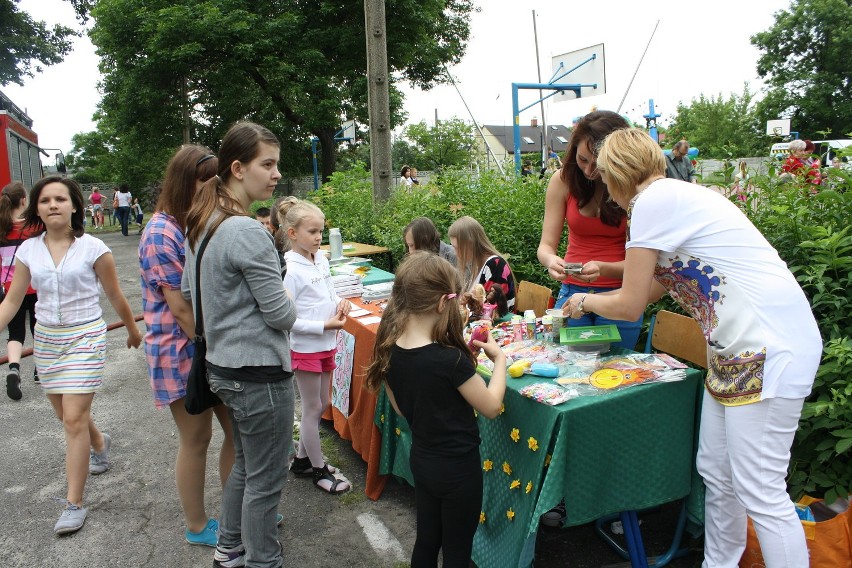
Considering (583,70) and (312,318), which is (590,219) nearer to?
(312,318)

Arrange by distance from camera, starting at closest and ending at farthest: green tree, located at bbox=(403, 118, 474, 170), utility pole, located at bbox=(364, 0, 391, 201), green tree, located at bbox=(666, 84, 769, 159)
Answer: utility pole, located at bbox=(364, 0, 391, 201) → green tree, located at bbox=(666, 84, 769, 159) → green tree, located at bbox=(403, 118, 474, 170)

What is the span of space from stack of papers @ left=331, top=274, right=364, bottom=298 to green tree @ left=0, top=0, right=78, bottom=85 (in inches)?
1265

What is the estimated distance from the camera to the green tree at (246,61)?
64.1 ft

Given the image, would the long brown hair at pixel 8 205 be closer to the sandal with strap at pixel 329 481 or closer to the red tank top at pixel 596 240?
the sandal with strap at pixel 329 481

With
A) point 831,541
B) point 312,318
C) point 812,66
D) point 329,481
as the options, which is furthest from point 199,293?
point 812,66

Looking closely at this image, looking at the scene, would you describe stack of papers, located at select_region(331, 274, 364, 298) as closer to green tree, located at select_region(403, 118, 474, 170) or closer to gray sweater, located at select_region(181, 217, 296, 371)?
gray sweater, located at select_region(181, 217, 296, 371)

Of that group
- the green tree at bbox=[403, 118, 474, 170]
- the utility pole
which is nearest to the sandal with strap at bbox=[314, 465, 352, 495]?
the utility pole

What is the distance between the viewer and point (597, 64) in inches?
436

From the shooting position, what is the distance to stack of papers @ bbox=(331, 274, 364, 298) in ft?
15.0

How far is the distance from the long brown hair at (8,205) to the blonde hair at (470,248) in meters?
3.85

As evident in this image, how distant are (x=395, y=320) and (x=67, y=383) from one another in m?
2.09

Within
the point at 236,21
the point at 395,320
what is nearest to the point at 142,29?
the point at 236,21

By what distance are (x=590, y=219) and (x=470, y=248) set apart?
0.99m

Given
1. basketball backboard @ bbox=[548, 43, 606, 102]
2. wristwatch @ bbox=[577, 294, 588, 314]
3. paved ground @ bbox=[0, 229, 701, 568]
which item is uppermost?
basketball backboard @ bbox=[548, 43, 606, 102]
